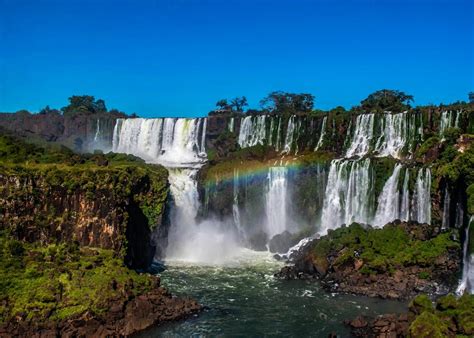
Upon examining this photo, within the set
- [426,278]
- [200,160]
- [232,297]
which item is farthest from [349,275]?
[200,160]

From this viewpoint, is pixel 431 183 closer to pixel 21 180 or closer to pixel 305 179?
pixel 305 179

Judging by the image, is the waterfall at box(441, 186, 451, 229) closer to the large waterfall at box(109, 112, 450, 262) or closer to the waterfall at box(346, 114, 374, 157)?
the large waterfall at box(109, 112, 450, 262)

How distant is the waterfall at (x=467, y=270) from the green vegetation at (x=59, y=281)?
625 inches

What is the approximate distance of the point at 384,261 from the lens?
32.1 metres

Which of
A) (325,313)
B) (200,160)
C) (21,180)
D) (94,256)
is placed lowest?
(325,313)

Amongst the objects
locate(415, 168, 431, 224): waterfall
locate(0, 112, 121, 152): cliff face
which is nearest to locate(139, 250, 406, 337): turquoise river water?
locate(415, 168, 431, 224): waterfall

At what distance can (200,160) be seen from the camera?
53.5 m

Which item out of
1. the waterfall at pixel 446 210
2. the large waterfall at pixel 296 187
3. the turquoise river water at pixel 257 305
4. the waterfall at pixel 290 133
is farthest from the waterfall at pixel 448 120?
the turquoise river water at pixel 257 305

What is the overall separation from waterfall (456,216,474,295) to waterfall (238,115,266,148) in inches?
1004

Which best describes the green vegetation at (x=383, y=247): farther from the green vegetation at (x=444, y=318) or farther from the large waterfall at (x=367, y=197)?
the green vegetation at (x=444, y=318)

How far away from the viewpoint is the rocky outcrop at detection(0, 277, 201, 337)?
22.8 meters

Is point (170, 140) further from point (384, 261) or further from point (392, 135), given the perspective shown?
point (384, 261)

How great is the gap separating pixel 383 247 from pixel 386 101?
27327 millimetres

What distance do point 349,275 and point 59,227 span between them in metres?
16.2
